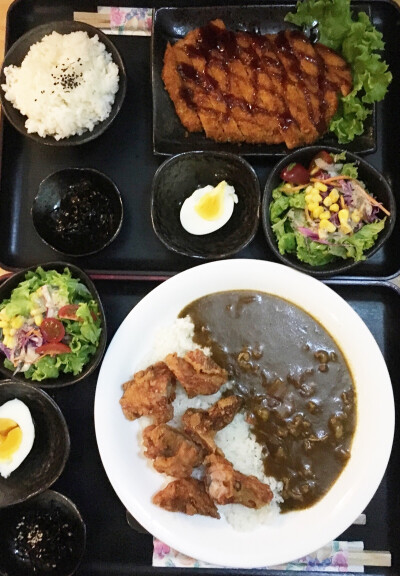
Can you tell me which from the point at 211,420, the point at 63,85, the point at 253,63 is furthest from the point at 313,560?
the point at 63,85

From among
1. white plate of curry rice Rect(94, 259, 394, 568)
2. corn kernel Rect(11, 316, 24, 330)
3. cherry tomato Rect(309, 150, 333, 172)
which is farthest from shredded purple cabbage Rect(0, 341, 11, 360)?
cherry tomato Rect(309, 150, 333, 172)

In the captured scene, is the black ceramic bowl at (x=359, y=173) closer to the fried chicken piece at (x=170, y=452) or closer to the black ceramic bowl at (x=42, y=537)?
the fried chicken piece at (x=170, y=452)

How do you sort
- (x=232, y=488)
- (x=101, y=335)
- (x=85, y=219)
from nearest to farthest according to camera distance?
(x=232, y=488) < (x=101, y=335) < (x=85, y=219)

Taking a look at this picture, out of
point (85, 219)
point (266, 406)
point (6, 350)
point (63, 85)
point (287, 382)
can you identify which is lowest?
point (266, 406)

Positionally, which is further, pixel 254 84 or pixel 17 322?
pixel 254 84

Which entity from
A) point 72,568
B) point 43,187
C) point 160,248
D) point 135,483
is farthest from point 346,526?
point 43,187

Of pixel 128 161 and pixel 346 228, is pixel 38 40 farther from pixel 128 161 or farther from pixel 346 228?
pixel 346 228

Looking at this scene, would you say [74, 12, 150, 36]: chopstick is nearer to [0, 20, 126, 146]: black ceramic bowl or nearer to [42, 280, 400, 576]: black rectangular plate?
[0, 20, 126, 146]: black ceramic bowl
